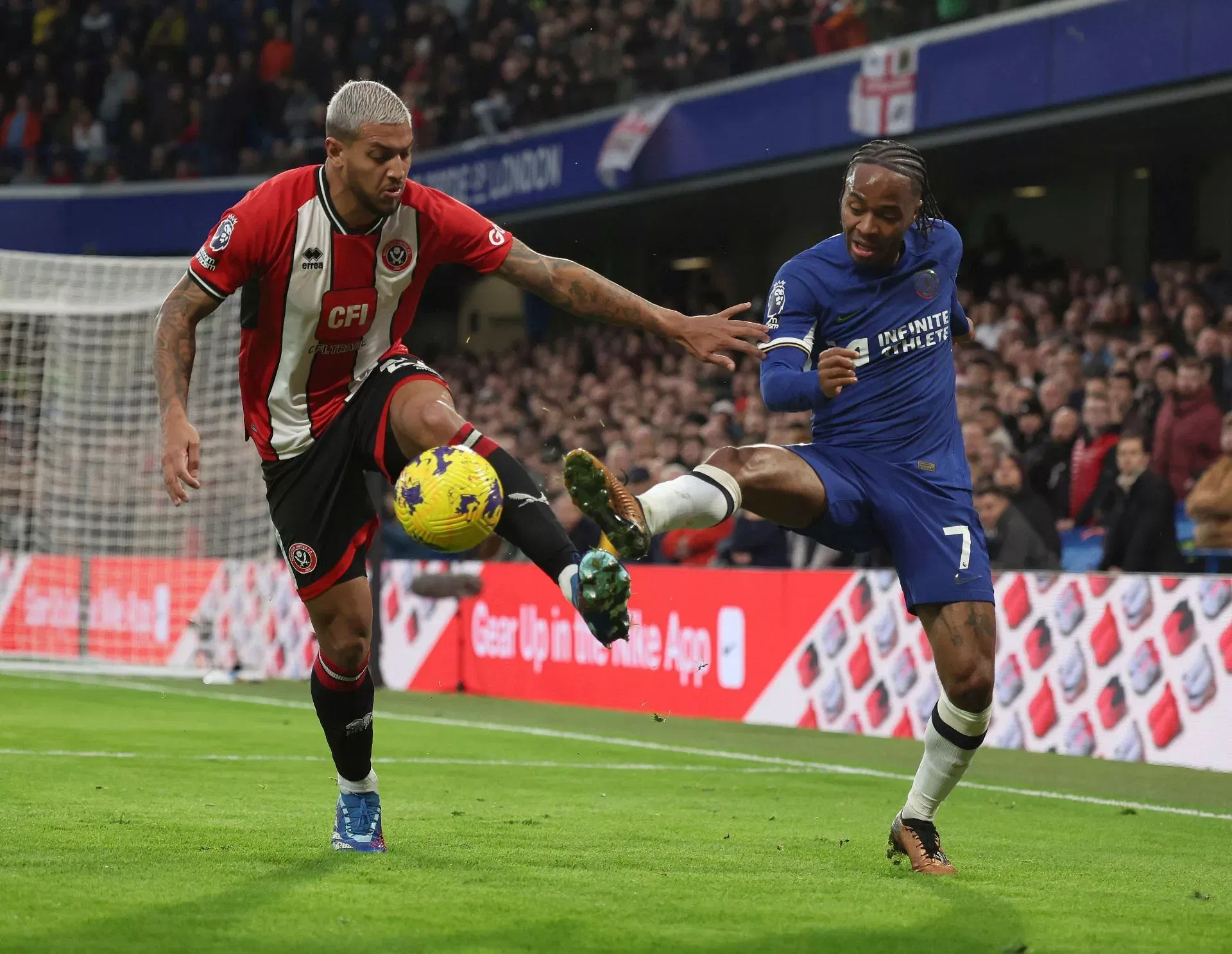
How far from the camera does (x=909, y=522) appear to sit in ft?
18.5

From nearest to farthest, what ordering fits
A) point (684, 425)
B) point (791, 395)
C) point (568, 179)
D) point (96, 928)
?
point (96, 928) → point (791, 395) → point (684, 425) → point (568, 179)

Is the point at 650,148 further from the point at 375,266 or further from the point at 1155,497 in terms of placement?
the point at 375,266

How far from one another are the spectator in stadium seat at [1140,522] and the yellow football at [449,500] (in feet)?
23.1

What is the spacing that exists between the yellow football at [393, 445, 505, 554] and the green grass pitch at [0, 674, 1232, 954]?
96 cm

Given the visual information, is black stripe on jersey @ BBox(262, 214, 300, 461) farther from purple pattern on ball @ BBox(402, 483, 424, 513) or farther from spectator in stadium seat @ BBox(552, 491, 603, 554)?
spectator in stadium seat @ BBox(552, 491, 603, 554)

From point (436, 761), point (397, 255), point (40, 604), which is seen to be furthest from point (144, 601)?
point (397, 255)

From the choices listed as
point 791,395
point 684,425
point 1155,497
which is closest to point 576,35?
point 684,425

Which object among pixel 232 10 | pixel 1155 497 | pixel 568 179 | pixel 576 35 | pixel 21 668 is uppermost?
pixel 232 10

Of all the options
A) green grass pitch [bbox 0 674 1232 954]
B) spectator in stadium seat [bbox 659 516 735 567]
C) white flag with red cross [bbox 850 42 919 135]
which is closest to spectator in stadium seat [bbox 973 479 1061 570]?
green grass pitch [bbox 0 674 1232 954]

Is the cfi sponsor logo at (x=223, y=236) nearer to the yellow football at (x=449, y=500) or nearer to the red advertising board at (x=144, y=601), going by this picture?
the yellow football at (x=449, y=500)

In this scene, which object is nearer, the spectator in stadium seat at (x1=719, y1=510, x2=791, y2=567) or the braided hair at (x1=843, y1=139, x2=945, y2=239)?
the braided hair at (x1=843, y1=139, x2=945, y2=239)

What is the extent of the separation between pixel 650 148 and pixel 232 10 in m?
11.6

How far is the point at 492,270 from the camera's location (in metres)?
5.73

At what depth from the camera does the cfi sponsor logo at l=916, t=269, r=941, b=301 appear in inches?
231
